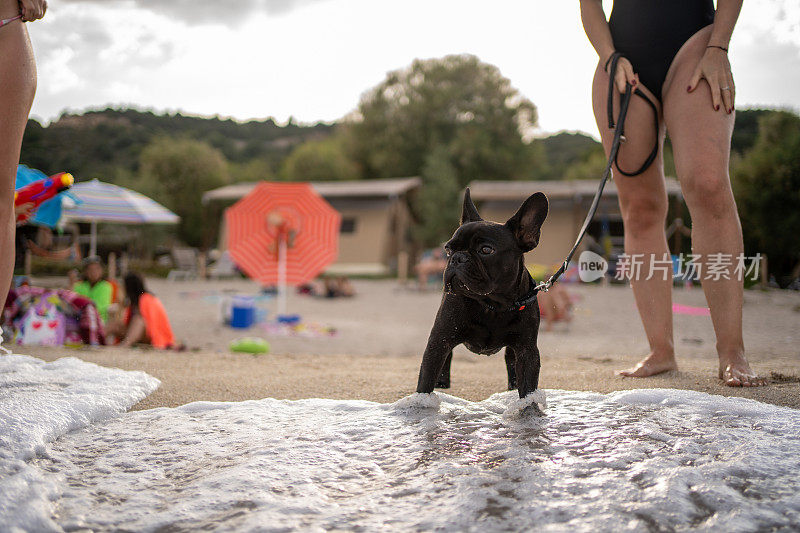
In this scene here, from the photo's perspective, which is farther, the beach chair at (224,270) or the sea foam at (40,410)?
the beach chair at (224,270)

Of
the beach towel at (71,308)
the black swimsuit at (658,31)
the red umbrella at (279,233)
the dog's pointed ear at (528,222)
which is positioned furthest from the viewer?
the red umbrella at (279,233)

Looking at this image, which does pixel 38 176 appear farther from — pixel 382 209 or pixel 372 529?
pixel 382 209

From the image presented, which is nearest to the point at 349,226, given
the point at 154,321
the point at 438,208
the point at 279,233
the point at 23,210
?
the point at 438,208

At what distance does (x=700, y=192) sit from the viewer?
244 centimetres

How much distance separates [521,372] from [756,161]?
10.7m

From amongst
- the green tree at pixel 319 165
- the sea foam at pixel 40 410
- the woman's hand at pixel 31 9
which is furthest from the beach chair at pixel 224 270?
the woman's hand at pixel 31 9

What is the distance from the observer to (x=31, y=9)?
2.10m

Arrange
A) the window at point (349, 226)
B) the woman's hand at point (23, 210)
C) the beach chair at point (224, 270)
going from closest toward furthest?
the woman's hand at point (23, 210)
the beach chair at point (224, 270)
the window at point (349, 226)

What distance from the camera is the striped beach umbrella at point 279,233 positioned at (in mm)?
9219

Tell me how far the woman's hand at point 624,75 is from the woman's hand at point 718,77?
28 centimetres

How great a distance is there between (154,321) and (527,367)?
4.82 m

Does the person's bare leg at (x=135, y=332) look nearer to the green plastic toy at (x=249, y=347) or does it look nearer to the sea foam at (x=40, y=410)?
the green plastic toy at (x=249, y=347)

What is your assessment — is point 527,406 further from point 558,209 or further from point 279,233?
Result: point 558,209

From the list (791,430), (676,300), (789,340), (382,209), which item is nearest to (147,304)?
(791,430)
